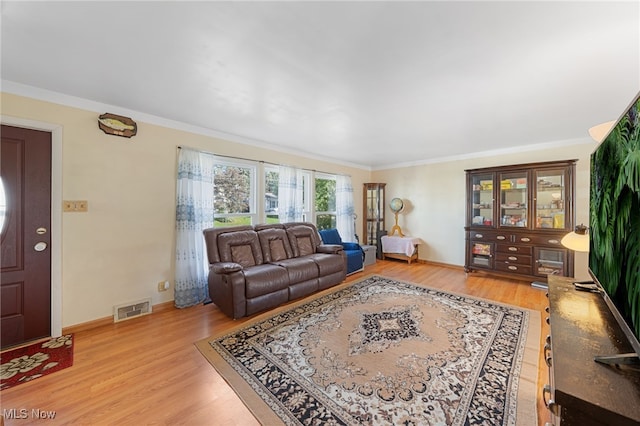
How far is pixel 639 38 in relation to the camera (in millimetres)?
1549

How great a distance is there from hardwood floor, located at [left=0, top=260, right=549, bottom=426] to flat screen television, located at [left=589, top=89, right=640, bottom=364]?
99 cm

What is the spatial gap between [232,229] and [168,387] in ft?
6.47

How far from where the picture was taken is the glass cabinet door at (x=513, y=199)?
13.5 feet

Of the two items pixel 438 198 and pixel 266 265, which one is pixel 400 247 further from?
pixel 266 265

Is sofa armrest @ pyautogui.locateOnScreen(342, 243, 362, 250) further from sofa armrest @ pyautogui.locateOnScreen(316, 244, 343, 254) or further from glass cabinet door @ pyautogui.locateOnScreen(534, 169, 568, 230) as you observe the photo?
glass cabinet door @ pyautogui.locateOnScreen(534, 169, 568, 230)

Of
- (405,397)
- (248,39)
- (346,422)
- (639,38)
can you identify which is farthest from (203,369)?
(639,38)

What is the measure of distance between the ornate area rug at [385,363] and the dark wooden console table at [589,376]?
0.77 metres

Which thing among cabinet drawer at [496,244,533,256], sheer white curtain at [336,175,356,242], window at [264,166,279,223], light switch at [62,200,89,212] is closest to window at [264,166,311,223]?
window at [264,166,279,223]

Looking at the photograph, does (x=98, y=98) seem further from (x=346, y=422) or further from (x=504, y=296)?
(x=504, y=296)

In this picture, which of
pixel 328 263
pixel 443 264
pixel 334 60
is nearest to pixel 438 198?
Answer: pixel 443 264

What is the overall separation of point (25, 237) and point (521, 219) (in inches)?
251

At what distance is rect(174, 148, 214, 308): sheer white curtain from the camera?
3.11m

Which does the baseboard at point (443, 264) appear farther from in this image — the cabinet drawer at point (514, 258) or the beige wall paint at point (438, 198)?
the cabinet drawer at point (514, 258)

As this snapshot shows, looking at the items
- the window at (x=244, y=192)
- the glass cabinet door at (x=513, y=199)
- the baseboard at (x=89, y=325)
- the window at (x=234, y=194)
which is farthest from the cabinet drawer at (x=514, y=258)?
the baseboard at (x=89, y=325)
